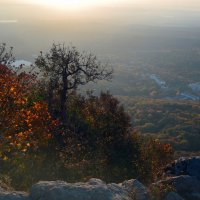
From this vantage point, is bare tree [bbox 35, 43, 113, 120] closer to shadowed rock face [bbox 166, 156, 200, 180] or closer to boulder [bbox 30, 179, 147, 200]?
shadowed rock face [bbox 166, 156, 200, 180]

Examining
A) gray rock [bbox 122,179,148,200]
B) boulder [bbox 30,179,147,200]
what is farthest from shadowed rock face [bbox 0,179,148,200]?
gray rock [bbox 122,179,148,200]

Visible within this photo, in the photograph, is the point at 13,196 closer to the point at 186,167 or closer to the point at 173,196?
the point at 173,196

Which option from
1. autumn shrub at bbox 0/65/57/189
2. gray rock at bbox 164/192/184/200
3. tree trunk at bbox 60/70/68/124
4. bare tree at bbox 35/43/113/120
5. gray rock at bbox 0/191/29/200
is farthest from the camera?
bare tree at bbox 35/43/113/120

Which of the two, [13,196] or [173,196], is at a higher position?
[13,196]

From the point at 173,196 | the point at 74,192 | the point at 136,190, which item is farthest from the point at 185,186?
the point at 74,192

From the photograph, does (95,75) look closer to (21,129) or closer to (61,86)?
(61,86)

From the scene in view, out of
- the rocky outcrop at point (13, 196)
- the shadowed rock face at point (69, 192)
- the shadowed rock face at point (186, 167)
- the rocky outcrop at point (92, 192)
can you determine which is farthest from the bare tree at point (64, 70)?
the rocky outcrop at point (13, 196)

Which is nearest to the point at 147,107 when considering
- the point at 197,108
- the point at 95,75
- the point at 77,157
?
the point at 197,108

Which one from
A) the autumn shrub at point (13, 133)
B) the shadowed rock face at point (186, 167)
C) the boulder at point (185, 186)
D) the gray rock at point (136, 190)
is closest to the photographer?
the gray rock at point (136, 190)

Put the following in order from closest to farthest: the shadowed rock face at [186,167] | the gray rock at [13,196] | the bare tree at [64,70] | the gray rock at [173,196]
Result: 1. the gray rock at [13,196]
2. the gray rock at [173,196]
3. the shadowed rock face at [186,167]
4. the bare tree at [64,70]

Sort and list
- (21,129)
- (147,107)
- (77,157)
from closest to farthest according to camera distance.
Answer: (21,129)
(77,157)
(147,107)

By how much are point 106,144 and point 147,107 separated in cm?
11691

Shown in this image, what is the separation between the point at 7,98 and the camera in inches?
660

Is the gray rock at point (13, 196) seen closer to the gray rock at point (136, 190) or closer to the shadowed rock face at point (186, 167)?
the gray rock at point (136, 190)
